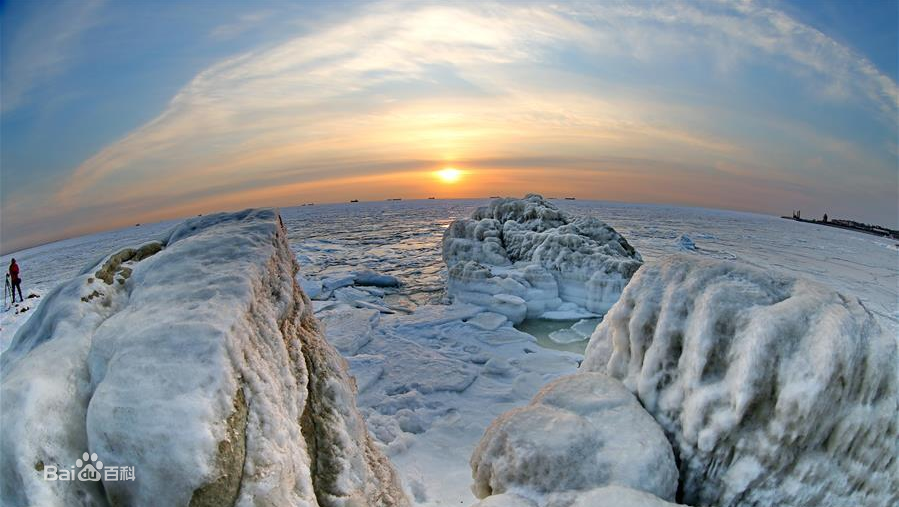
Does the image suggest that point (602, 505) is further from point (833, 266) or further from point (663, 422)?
point (833, 266)

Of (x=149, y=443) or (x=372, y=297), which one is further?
(x=372, y=297)

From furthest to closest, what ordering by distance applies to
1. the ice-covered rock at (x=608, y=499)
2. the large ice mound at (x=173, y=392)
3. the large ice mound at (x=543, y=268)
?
1. the large ice mound at (x=543, y=268)
2. the ice-covered rock at (x=608, y=499)
3. the large ice mound at (x=173, y=392)

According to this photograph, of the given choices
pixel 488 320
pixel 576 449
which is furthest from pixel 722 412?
pixel 488 320

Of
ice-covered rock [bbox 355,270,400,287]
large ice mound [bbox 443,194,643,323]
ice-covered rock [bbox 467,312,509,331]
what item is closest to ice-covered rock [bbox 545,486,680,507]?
ice-covered rock [bbox 467,312,509,331]

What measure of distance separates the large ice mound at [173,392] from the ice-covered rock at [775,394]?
8.79 ft

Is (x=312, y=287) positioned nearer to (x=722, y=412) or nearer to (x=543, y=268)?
(x=543, y=268)

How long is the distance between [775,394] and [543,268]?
12554 millimetres

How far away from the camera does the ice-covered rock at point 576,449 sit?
3041 millimetres

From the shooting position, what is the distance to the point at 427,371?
8703mm

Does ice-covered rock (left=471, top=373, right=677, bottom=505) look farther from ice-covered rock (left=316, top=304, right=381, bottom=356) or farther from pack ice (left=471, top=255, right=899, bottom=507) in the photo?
ice-covered rock (left=316, top=304, right=381, bottom=356)

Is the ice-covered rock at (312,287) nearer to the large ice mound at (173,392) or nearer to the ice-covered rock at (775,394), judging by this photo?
the large ice mound at (173,392)

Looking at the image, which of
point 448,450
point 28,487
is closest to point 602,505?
point 28,487

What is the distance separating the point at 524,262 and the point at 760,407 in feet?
45.8

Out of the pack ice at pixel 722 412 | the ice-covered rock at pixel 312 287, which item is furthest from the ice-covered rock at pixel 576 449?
the ice-covered rock at pixel 312 287
